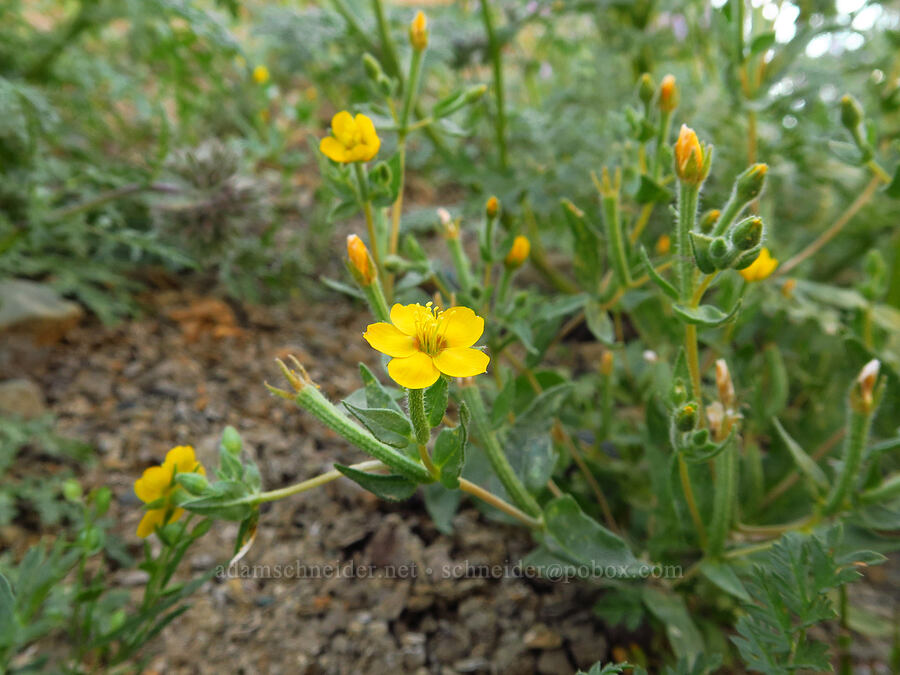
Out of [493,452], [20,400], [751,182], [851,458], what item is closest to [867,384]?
[851,458]

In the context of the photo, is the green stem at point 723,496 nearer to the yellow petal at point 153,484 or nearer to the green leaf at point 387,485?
the green leaf at point 387,485

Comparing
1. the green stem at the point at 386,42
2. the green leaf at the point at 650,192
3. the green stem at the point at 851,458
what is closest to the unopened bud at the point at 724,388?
the green stem at the point at 851,458

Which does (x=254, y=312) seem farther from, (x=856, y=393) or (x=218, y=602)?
(x=856, y=393)

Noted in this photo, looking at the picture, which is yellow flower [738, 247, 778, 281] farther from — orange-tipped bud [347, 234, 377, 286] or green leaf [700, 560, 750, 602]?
orange-tipped bud [347, 234, 377, 286]

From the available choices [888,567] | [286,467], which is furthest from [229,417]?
[888,567]

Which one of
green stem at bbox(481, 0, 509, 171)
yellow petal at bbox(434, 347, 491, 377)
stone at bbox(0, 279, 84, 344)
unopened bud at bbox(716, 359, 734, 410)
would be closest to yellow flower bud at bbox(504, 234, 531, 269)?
unopened bud at bbox(716, 359, 734, 410)

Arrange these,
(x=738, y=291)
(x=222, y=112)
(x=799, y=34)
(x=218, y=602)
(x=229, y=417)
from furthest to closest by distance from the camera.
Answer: (x=222, y=112) → (x=229, y=417) → (x=799, y=34) → (x=218, y=602) → (x=738, y=291)
